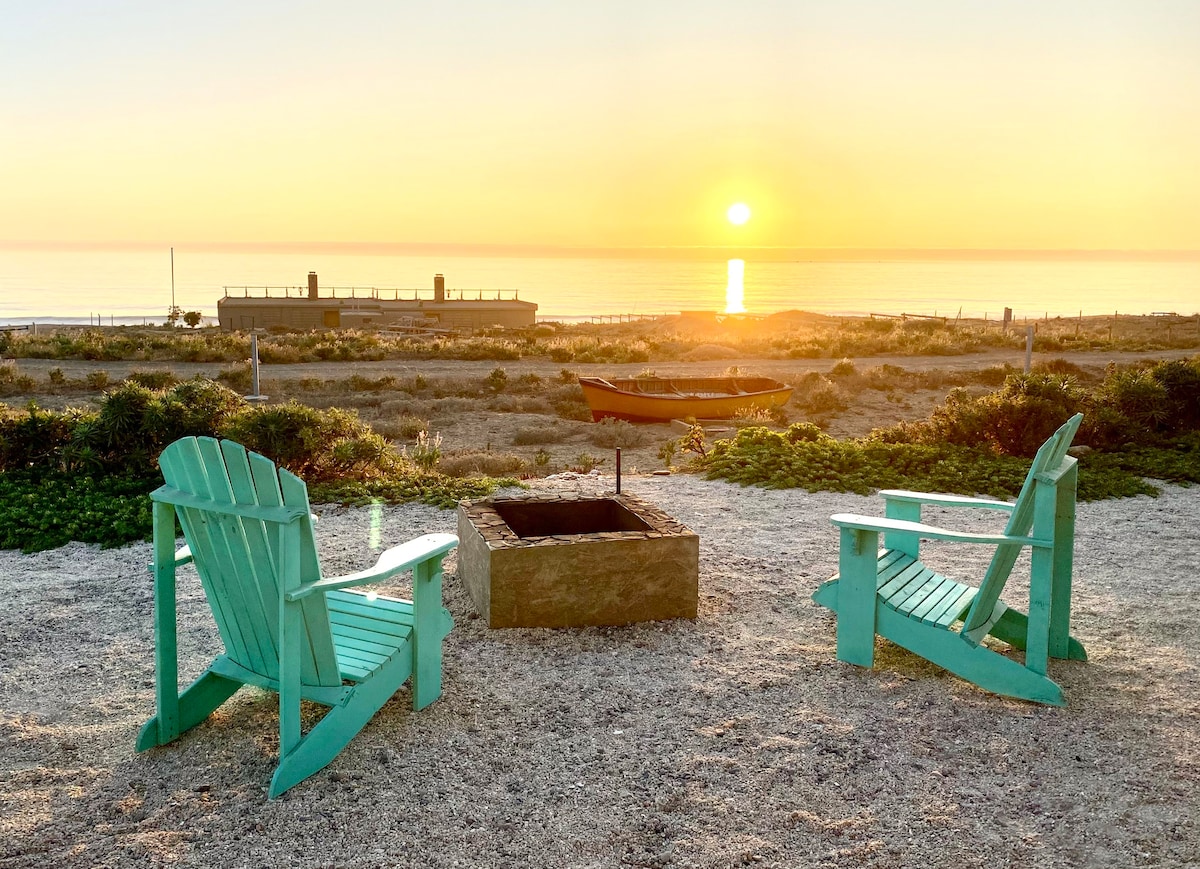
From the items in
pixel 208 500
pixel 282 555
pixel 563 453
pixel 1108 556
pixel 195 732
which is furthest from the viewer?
pixel 563 453

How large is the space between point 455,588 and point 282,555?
2.89m

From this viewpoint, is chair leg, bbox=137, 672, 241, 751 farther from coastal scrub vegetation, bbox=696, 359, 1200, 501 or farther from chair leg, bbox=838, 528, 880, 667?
coastal scrub vegetation, bbox=696, 359, 1200, 501

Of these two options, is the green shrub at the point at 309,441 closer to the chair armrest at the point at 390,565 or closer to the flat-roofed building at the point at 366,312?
the chair armrest at the point at 390,565

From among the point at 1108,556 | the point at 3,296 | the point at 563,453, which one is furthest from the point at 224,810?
the point at 3,296

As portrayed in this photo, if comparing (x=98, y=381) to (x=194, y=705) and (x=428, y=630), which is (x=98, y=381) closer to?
(x=194, y=705)

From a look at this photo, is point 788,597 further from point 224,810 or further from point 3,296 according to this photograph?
point 3,296

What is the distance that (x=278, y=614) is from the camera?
3.55m

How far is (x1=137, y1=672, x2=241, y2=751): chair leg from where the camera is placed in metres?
3.95

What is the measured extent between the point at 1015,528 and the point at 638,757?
1962mm

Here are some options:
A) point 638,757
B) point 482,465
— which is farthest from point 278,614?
point 482,465

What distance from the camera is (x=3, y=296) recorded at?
129250 mm

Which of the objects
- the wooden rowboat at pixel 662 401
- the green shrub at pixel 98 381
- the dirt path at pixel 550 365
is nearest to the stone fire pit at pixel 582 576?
the wooden rowboat at pixel 662 401

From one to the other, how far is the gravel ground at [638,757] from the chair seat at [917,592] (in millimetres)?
313

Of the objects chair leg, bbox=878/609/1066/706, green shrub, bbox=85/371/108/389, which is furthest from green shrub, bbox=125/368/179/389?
chair leg, bbox=878/609/1066/706
